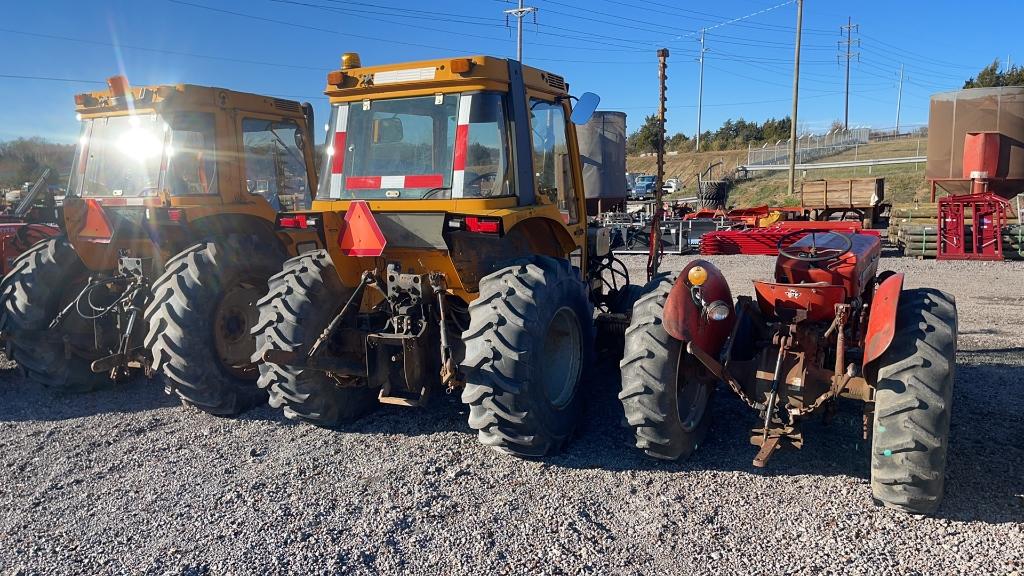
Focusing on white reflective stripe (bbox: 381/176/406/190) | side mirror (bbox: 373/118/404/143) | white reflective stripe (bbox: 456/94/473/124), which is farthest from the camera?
side mirror (bbox: 373/118/404/143)

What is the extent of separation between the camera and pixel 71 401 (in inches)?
238

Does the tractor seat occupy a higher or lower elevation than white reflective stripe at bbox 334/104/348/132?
lower

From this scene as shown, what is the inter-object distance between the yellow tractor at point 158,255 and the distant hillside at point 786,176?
70.2 feet

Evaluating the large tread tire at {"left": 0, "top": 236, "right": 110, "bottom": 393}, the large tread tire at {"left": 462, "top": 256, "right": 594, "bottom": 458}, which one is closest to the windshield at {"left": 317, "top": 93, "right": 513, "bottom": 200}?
the large tread tire at {"left": 462, "top": 256, "right": 594, "bottom": 458}

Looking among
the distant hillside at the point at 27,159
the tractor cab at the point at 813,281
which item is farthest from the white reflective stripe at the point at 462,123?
the distant hillside at the point at 27,159

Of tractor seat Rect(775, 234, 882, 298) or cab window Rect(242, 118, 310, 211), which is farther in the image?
cab window Rect(242, 118, 310, 211)

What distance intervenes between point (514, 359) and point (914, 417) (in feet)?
6.94

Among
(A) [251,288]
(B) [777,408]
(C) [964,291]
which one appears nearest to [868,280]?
(B) [777,408]

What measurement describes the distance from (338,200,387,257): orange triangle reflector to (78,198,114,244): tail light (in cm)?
257

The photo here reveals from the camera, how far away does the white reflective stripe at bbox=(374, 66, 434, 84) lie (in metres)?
4.72

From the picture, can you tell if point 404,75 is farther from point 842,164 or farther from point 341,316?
point 842,164

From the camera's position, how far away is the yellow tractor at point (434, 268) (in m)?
4.21

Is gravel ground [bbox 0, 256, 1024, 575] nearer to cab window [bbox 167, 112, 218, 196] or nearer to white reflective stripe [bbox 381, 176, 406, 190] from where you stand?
white reflective stripe [bbox 381, 176, 406, 190]

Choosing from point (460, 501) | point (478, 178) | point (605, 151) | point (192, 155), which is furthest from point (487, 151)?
point (605, 151)
